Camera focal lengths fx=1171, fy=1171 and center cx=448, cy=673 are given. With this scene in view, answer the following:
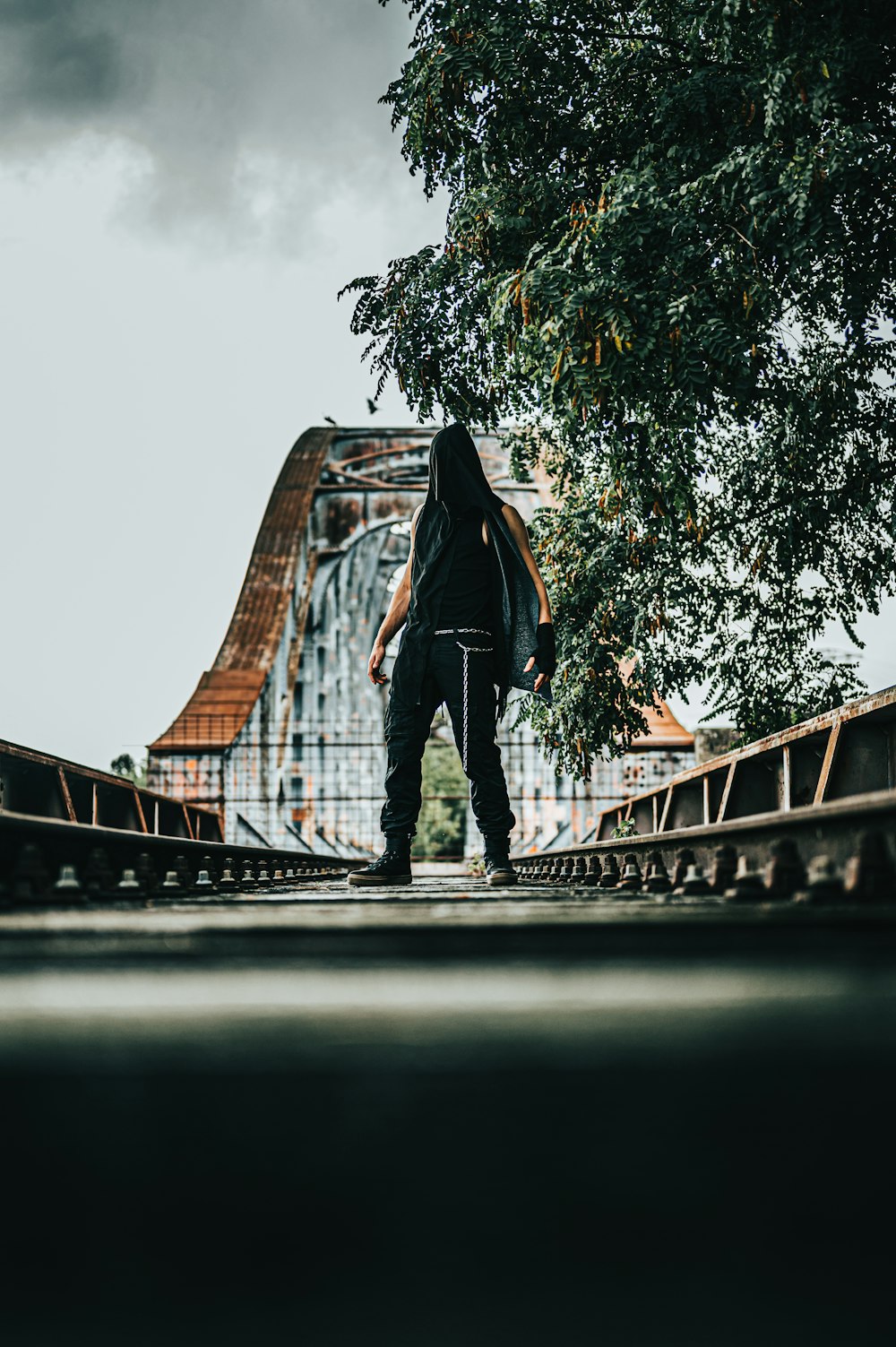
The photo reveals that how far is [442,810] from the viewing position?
60875 mm

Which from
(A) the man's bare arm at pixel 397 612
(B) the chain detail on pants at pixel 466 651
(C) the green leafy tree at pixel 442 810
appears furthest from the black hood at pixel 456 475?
(C) the green leafy tree at pixel 442 810

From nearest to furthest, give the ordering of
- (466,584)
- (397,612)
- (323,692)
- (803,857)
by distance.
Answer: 1. (803,857)
2. (466,584)
3. (397,612)
4. (323,692)

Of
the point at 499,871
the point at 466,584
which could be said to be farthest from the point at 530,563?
the point at 499,871

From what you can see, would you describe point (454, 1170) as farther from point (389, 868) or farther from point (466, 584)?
point (466, 584)

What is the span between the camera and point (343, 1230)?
0.82m

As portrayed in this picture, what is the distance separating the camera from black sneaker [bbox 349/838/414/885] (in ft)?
14.7

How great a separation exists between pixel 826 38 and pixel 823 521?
3.67 meters

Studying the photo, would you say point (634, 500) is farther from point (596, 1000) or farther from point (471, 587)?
point (596, 1000)

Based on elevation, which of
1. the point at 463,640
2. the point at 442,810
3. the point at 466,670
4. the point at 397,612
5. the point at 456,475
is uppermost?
the point at 442,810

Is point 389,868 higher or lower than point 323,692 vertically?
lower

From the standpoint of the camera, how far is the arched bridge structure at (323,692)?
76.6 feet

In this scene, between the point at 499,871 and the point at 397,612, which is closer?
the point at 499,871

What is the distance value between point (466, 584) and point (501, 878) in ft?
3.77

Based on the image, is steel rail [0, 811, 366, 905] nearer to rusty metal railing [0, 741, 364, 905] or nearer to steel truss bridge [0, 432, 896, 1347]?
rusty metal railing [0, 741, 364, 905]
